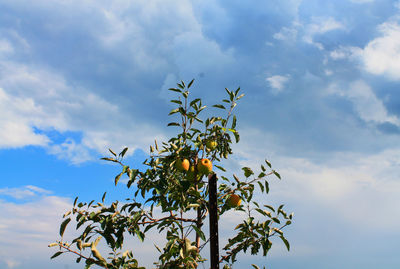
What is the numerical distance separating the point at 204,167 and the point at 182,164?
36 cm

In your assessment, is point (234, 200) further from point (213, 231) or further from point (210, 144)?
point (210, 144)

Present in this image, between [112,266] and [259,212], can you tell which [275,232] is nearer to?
[259,212]

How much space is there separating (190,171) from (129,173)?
98 cm

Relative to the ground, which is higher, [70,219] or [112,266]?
[70,219]

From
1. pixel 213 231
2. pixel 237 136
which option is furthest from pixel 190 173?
pixel 237 136

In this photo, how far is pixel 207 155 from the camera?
609cm

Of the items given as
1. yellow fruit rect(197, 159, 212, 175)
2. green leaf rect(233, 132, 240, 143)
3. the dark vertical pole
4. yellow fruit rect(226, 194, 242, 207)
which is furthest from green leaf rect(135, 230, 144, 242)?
green leaf rect(233, 132, 240, 143)

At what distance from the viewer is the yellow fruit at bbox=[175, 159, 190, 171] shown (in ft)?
17.7

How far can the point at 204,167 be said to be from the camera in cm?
545

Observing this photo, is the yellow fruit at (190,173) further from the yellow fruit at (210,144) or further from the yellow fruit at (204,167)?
the yellow fruit at (210,144)

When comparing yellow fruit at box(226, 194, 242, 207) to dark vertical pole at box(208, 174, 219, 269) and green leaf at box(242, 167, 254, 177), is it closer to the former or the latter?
green leaf at box(242, 167, 254, 177)

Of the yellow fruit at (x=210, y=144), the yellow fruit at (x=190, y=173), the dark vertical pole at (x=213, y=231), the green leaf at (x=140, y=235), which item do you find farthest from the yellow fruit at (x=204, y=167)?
the green leaf at (x=140, y=235)

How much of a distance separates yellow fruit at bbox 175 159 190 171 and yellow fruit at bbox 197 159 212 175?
0.64 feet

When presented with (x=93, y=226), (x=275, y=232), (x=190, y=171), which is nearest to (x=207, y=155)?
(x=190, y=171)
